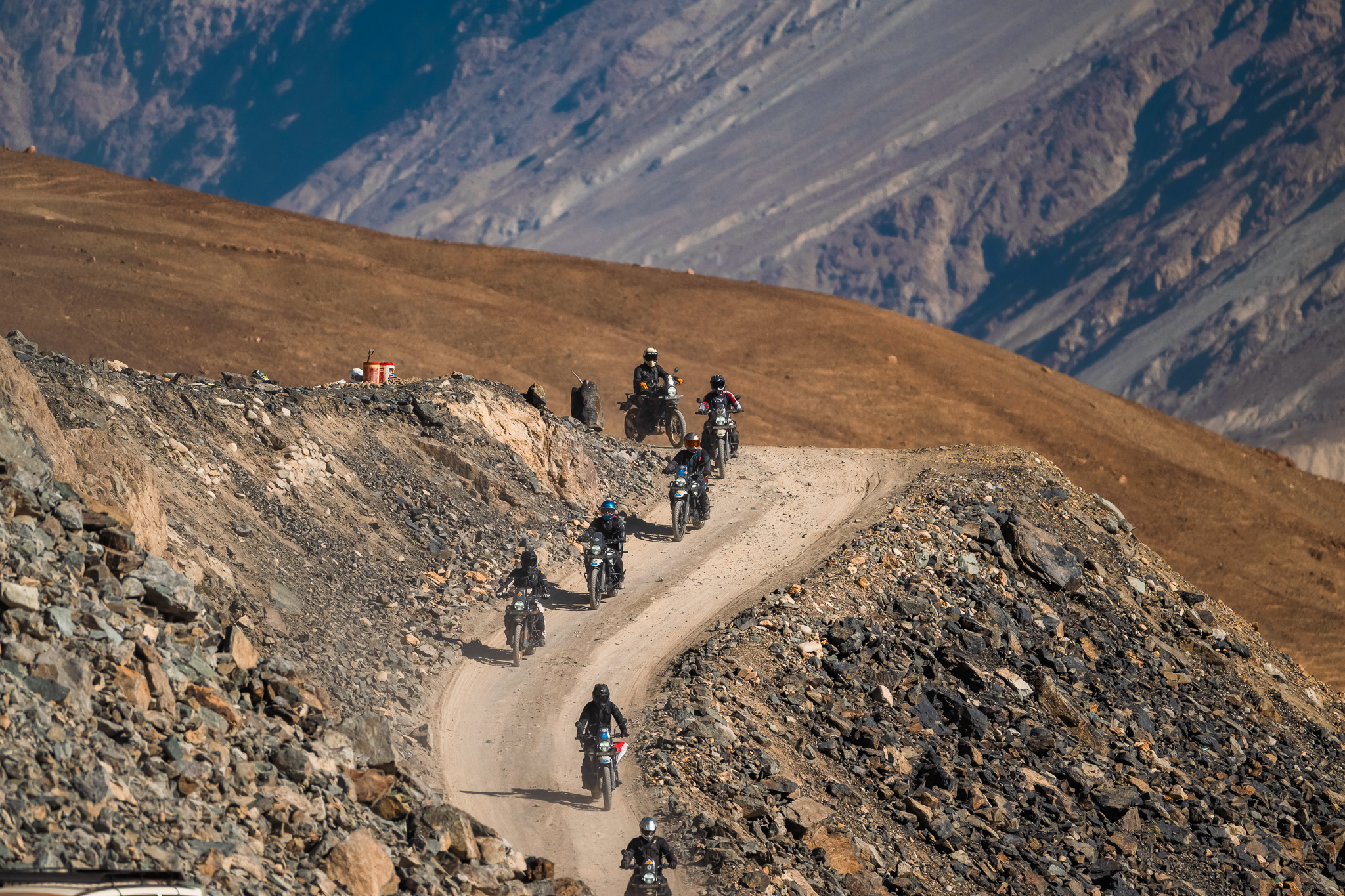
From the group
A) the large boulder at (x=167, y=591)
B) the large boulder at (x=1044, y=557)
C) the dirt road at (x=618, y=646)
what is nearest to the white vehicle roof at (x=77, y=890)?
the large boulder at (x=167, y=591)

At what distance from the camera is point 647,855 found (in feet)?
48.1

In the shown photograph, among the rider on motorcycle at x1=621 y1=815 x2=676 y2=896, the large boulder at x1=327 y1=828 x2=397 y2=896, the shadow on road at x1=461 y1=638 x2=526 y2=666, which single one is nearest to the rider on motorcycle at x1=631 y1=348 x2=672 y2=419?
the shadow on road at x1=461 y1=638 x2=526 y2=666

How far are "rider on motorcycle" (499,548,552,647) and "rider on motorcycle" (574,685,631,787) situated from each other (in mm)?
3693

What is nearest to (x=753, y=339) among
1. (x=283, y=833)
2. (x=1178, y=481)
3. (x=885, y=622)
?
(x=1178, y=481)

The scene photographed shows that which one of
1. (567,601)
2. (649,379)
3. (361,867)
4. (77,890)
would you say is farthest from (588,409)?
(77,890)

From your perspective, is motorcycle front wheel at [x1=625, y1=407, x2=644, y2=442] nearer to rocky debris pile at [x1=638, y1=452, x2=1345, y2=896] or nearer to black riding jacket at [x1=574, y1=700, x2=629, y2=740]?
rocky debris pile at [x1=638, y1=452, x2=1345, y2=896]

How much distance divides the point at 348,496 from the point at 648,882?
10.5 meters

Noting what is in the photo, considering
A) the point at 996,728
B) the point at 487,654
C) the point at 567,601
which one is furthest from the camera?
the point at 567,601

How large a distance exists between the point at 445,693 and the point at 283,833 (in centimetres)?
633

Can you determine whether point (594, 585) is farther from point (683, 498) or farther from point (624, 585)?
point (683, 498)

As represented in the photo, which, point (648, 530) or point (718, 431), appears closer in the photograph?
point (648, 530)

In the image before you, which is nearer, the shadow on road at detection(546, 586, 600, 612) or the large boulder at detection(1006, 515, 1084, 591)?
the shadow on road at detection(546, 586, 600, 612)

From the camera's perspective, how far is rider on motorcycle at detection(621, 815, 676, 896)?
48.0 feet

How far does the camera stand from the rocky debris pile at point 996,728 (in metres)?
17.8
